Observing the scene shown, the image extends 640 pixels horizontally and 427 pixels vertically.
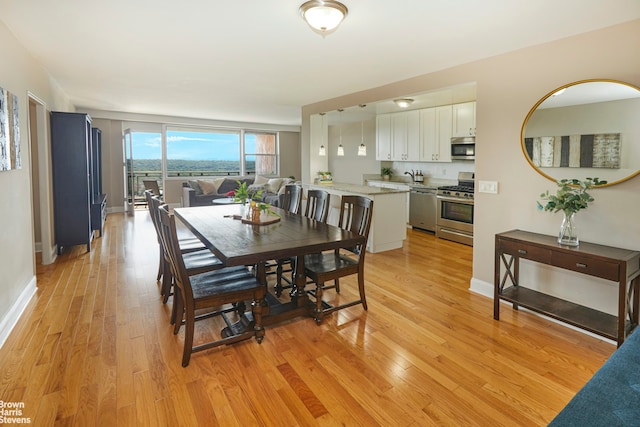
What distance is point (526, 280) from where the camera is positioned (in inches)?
126

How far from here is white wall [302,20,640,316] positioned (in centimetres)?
255

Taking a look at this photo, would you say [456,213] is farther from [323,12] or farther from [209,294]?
[209,294]

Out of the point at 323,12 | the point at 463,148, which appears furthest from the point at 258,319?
the point at 463,148

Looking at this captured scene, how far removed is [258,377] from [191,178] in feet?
27.3

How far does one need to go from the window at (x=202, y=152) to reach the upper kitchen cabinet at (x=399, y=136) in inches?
180

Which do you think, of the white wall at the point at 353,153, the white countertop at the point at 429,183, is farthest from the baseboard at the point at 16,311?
the white wall at the point at 353,153

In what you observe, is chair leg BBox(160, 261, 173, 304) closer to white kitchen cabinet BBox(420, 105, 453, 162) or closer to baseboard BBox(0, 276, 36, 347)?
baseboard BBox(0, 276, 36, 347)

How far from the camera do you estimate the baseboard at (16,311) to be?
256 cm

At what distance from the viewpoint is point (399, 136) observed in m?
7.11

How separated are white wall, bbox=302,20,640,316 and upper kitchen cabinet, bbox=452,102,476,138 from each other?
2183mm

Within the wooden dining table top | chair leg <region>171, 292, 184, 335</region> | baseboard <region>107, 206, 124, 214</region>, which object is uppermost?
the wooden dining table top

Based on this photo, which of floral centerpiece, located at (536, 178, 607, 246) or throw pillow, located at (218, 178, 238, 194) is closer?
floral centerpiece, located at (536, 178, 607, 246)

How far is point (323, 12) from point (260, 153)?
28.2 ft

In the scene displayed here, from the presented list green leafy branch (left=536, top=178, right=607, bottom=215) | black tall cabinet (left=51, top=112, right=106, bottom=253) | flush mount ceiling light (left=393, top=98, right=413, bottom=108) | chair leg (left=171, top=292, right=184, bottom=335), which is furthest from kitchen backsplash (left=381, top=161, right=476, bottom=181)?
black tall cabinet (left=51, top=112, right=106, bottom=253)
